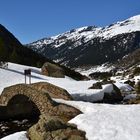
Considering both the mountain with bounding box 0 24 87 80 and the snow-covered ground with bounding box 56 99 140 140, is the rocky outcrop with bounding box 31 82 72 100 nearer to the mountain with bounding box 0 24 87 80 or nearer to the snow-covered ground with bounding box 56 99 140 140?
the snow-covered ground with bounding box 56 99 140 140

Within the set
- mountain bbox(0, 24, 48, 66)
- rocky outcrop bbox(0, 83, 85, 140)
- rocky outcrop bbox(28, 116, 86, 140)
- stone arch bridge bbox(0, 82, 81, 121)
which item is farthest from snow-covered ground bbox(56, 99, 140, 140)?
mountain bbox(0, 24, 48, 66)

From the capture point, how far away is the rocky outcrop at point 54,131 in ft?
84.4

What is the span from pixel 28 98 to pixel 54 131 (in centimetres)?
2610

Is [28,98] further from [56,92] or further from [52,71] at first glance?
[52,71]

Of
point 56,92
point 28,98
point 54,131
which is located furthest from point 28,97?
point 54,131

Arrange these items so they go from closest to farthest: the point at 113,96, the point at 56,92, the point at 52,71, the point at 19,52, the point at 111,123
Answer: the point at 111,123
the point at 56,92
the point at 113,96
the point at 52,71
the point at 19,52

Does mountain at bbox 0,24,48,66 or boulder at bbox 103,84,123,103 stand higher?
mountain at bbox 0,24,48,66

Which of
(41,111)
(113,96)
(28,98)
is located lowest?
(41,111)

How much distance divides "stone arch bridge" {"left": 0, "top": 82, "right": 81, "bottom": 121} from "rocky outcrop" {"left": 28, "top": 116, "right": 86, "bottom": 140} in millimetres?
11345

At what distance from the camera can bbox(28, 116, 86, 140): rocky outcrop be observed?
2572 cm

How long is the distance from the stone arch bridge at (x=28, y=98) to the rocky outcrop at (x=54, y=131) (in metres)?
11.3

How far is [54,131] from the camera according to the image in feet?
85.9

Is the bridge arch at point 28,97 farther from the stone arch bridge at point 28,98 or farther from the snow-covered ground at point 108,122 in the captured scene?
the snow-covered ground at point 108,122

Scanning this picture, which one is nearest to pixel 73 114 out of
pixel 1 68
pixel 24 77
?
pixel 24 77
